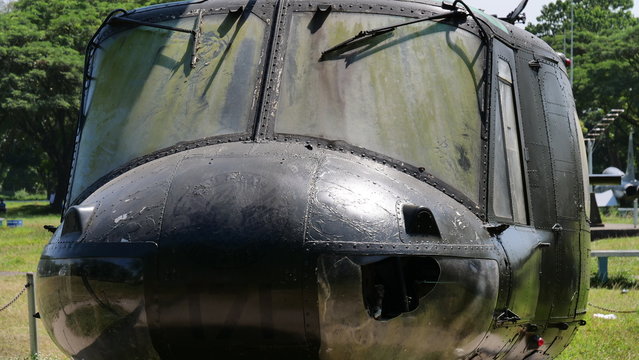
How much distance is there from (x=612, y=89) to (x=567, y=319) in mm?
47347

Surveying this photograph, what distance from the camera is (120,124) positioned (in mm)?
5047

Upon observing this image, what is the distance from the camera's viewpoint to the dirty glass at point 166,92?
4723 millimetres

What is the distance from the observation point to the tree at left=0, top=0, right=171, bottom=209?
41.5 meters

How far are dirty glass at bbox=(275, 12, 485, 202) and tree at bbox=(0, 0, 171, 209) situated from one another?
119ft

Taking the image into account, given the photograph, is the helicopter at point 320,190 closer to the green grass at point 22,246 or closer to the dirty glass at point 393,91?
the dirty glass at point 393,91

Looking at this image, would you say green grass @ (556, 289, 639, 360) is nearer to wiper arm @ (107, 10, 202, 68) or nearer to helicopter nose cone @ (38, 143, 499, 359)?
wiper arm @ (107, 10, 202, 68)

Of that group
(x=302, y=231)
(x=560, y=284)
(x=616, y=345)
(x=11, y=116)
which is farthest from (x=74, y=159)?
(x=11, y=116)

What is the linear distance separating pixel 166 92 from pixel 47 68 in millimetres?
38766

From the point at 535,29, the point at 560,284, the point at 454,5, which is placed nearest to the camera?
the point at 454,5

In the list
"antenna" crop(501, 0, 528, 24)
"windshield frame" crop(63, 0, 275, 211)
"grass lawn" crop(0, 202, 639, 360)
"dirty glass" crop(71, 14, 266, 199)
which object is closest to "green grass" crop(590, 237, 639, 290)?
"grass lawn" crop(0, 202, 639, 360)

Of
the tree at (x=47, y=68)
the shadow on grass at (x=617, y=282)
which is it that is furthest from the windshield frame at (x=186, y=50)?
the tree at (x=47, y=68)

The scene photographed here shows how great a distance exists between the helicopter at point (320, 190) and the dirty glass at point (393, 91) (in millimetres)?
11

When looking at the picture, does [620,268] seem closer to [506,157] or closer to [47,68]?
[506,157]

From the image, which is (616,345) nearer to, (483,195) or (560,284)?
(560,284)
